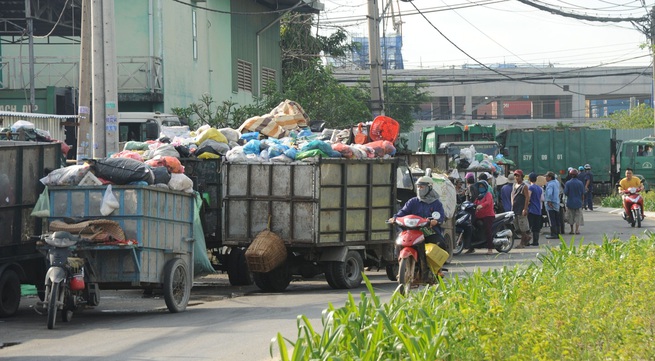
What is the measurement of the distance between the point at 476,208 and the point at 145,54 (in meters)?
12.6

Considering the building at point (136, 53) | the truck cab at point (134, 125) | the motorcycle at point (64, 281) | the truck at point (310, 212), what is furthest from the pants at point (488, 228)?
the motorcycle at point (64, 281)

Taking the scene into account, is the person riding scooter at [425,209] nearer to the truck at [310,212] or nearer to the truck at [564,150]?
the truck at [310,212]

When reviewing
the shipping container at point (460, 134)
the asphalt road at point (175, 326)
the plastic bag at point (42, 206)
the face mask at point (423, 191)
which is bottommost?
the asphalt road at point (175, 326)

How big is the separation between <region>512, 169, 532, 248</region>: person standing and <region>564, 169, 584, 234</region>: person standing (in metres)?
3.51

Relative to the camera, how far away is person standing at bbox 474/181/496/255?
23891 mm

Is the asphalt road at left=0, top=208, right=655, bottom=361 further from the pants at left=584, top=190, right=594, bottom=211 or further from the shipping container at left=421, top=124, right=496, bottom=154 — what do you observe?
the pants at left=584, top=190, right=594, bottom=211

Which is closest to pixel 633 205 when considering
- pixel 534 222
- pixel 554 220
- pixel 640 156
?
pixel 554 220

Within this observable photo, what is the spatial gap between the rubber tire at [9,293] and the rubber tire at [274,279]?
4167 mm

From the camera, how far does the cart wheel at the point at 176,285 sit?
548 inches

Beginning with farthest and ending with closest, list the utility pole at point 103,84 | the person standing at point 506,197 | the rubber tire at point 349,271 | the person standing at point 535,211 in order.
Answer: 1. the person standing at point 506,197
2. the person standing at point 535,211
3. the utility pole at point 103,84
4. the rubber tire at point 349,271

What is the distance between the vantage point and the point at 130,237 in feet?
43.9

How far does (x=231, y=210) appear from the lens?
17.2 metres

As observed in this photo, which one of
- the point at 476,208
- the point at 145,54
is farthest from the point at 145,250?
the point at 145,54

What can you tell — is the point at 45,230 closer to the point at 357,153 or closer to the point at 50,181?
the point at 50,181
